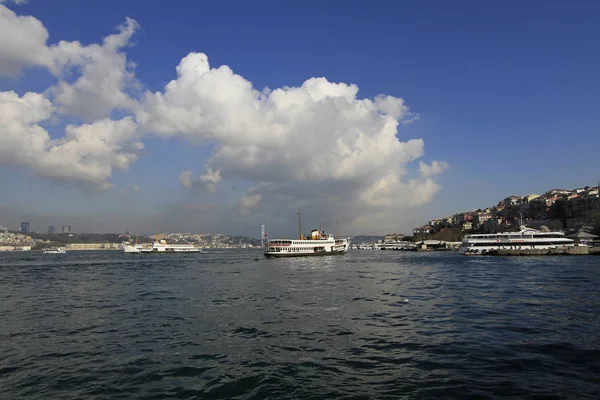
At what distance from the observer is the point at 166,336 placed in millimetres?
16547

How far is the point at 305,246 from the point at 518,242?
54092 mm

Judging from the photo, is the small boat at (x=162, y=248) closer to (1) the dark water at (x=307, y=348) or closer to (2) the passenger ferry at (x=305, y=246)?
(2) the passenger ferry at (x=305, y=246)

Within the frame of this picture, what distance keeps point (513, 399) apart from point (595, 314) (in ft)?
47.0

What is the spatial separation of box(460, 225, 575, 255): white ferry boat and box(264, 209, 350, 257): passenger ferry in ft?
124

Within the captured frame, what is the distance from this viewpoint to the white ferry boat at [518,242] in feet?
308

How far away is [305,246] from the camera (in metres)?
107

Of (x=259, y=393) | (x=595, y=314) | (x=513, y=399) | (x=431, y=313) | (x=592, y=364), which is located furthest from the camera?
(x=431, y=313)

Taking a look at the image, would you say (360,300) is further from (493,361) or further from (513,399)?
(513,399)

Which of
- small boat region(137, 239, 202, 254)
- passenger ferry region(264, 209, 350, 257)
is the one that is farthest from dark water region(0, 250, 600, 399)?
small boat region(137, 239, 202, 254)

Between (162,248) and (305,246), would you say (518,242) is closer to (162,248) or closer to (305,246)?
(305,246)

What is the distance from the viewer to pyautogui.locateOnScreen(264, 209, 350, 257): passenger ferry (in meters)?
104

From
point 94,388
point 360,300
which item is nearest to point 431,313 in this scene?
point 360,300

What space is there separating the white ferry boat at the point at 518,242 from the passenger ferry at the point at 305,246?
3783cm

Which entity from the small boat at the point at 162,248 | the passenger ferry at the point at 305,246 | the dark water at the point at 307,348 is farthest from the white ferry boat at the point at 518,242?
the small boat at the point at 162,248
